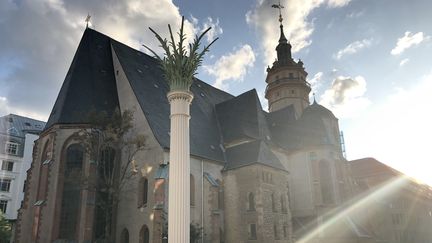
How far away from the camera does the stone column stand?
35.5 feet

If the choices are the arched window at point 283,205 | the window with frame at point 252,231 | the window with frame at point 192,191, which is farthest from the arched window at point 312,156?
the window with frame at point 192,191

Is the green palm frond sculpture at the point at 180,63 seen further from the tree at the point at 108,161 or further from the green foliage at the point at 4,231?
the green foliage at the point at 4,231

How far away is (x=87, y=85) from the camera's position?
89.4 ft

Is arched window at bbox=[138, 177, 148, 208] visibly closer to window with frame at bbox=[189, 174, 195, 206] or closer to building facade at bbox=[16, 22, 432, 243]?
building facade at bbox=[16, 22, 432, 243]

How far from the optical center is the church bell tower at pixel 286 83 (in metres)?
44.8

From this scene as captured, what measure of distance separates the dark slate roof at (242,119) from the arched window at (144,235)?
35.8 ft

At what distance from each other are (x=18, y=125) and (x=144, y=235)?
32042 mm

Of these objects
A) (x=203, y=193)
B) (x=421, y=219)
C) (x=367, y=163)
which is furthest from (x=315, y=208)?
(x=421, y=219)

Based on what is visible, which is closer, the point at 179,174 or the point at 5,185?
the point at 179,174

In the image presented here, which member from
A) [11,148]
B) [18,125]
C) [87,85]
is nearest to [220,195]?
[87,85]

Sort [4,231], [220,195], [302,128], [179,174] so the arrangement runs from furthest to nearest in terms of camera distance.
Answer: [302,128] → [4,231] → [220,195] → [179,174]

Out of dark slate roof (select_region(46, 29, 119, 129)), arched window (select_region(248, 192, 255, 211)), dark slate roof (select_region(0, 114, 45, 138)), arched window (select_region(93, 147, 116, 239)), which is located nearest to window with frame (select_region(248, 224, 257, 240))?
arched window (select_region(248, 192, 255, 211))

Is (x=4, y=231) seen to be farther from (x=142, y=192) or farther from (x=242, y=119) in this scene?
(x=242, y=119)

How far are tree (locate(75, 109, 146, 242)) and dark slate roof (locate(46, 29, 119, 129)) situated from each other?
2.04 meters
